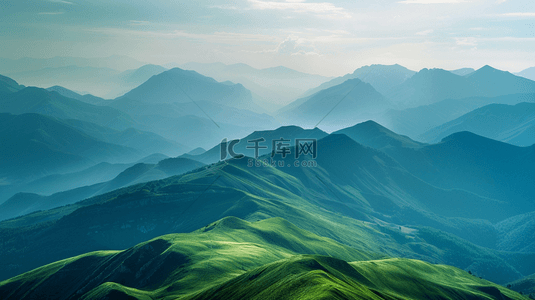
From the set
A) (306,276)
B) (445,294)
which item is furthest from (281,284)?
(445,294)

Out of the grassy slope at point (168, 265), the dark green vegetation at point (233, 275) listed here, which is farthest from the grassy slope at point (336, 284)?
the grassy slope at point (168, 265)

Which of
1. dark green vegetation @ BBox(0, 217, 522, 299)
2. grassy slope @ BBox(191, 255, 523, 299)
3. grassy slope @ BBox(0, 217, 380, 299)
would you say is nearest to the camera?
grassy slope @ BBox(191, 255, 523, 299)

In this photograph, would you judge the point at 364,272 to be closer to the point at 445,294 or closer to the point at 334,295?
the point at 445,294

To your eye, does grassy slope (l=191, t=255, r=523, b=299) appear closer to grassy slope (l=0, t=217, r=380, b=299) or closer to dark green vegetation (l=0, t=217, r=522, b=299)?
dark green vegetation (l=0, t=217, r=522, b=299)

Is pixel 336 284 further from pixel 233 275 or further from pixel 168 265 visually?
pixel 168 265

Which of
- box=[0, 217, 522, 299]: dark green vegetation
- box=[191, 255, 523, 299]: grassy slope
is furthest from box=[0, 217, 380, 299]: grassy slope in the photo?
box=[191, 255, 523, 299]: grassy slope

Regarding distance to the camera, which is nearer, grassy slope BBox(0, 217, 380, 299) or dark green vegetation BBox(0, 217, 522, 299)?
dark green vegetation BBox(0, 217, 522, 299)

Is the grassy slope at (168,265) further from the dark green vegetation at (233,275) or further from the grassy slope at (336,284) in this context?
the grassy slope at (336,284)

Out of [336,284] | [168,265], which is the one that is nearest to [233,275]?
[168,265]
